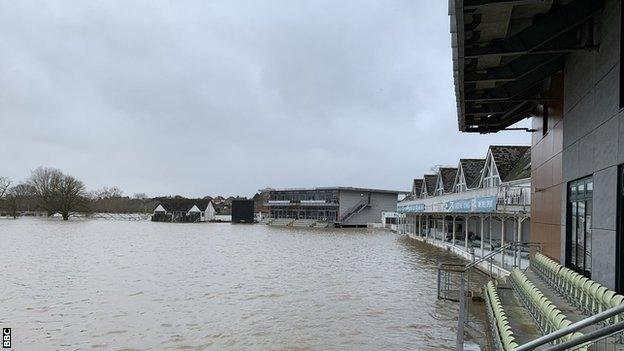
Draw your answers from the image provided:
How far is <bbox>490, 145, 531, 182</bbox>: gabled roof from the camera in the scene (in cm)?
2927

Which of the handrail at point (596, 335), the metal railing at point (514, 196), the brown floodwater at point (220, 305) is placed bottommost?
the brown floodwater at point (220, 305)

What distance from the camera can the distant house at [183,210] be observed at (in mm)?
116875

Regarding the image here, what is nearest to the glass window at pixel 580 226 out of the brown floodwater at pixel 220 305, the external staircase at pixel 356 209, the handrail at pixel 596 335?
the brown floodwater at pixel 220 305

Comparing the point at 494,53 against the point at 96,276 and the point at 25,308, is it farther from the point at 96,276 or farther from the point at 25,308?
the point at 96,276

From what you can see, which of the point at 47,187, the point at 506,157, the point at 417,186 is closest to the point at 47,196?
the point at 47,187

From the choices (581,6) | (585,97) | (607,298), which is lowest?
(607,298)

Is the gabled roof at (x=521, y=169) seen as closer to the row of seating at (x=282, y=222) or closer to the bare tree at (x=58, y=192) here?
the row of seating at (x=282, y=222)

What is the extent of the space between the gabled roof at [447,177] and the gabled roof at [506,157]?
546 inches

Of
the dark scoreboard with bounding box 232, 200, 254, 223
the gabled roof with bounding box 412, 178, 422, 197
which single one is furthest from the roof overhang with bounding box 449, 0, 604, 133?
the dark scoreboard with bounding box 232, 200, 254, 223

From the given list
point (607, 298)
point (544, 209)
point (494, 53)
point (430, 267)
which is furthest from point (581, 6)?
point (430, 267)

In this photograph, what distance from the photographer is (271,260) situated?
91.4ft

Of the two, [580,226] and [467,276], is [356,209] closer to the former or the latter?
[467,276]

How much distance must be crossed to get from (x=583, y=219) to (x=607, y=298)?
4.14 m

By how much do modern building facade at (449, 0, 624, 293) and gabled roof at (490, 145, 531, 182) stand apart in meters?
Result: 15.3
